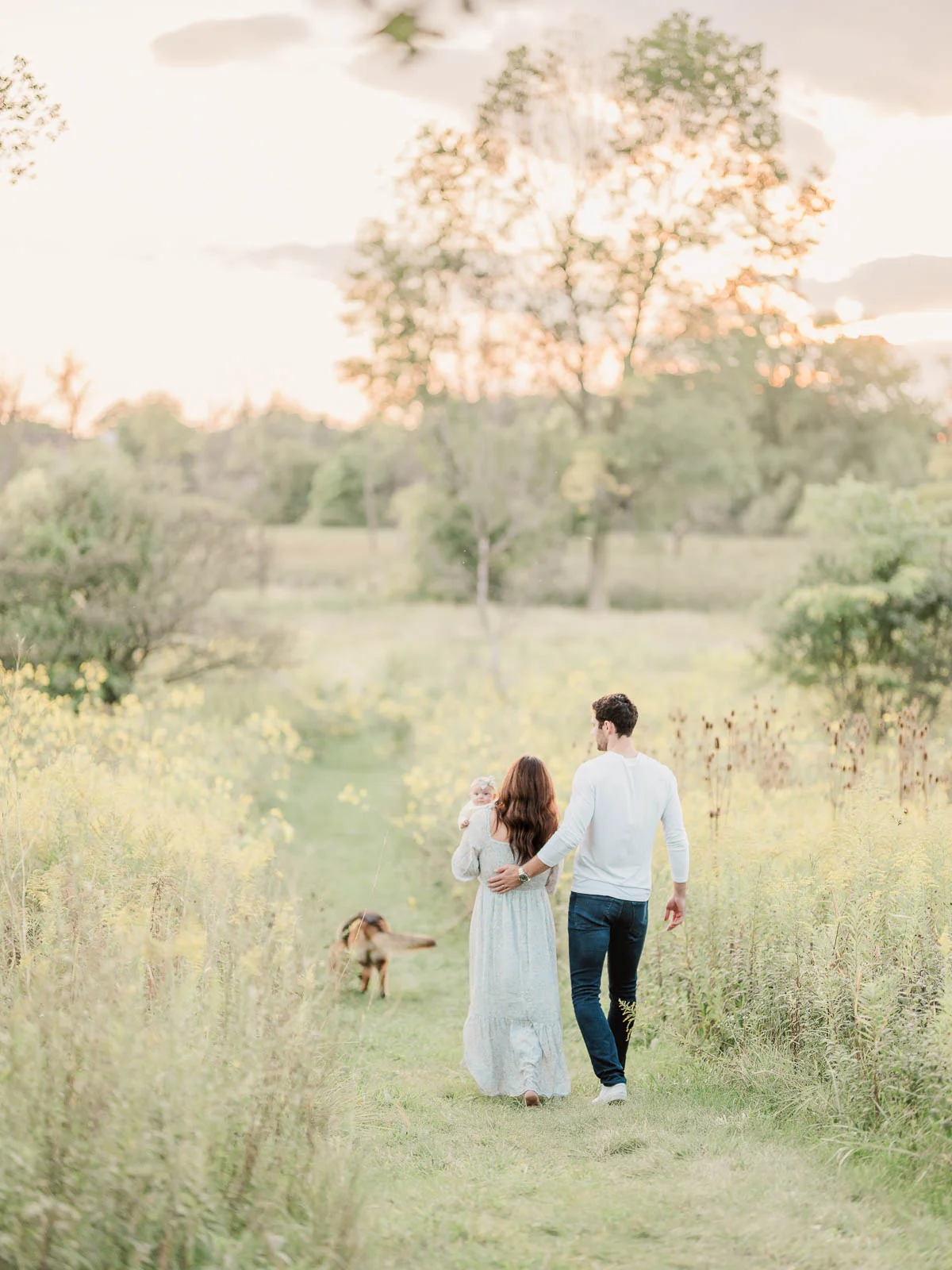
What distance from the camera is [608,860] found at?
16.8 ft

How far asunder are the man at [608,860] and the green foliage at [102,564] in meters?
9.36

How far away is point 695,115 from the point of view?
25297 millimetres

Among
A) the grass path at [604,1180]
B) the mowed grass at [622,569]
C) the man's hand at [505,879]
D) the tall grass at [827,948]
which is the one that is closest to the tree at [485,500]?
the mowed grass at [622,569]

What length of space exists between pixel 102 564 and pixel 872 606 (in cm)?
921

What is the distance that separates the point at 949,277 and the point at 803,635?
5641 mm

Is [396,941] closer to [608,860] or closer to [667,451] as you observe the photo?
[608,860]

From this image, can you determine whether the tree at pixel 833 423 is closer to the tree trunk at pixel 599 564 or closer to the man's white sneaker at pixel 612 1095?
the tree trunk at pixel 599 564

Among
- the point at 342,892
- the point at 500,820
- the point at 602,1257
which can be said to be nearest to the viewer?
the point at 602,1257

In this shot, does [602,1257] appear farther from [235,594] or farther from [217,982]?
[235,594]

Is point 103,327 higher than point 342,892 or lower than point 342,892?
higher

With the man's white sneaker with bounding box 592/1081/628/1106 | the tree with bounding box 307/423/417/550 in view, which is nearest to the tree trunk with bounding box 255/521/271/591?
the man's white sneaker with bounding box 592/1081/628/1106

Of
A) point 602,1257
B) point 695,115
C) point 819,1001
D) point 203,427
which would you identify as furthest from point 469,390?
point 203,427

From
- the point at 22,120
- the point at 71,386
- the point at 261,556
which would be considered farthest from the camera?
the point at 71,386

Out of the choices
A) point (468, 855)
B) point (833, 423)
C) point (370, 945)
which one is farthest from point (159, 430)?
point (468, 855)
